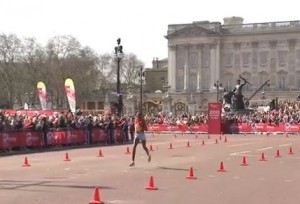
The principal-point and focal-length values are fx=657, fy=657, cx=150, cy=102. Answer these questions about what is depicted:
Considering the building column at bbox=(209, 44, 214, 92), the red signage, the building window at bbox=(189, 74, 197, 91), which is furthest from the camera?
the building window at bbox=(189, 74, 197, 91)

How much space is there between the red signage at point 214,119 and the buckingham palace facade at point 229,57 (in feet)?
278

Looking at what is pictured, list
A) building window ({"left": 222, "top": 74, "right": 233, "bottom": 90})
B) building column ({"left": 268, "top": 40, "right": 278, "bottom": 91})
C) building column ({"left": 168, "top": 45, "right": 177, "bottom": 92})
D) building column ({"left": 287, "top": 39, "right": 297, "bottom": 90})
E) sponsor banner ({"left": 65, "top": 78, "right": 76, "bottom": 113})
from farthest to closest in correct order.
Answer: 1. building column ({"left": 168, "top": 45, "right": 177, "bottom": 92})
2. building window ({"left": 222, "top": 74, "right": 233, "bottom": 90})
3. building column ({"left": 268, "top": 40, "right": 278, "bottom": 91})
4. building column ({"left": 287, "top": 39, "right": 297, "bottom": 90})
5. sponsor banner ({"left": 65, "top": 78, "right": 76, "bottom": 113})

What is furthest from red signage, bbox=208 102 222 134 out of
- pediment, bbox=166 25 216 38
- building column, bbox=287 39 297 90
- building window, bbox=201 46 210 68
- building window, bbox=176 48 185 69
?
building window, bbox=176 48 185 69

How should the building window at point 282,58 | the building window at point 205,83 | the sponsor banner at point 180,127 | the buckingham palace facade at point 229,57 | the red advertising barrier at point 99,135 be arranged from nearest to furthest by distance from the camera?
1. the red advertising barrier at point 99,135
2. the sponsor banner at point 180,127
3. the buckingham palace facade at point 229,57
4. the building window at point 282,58
5. the building window at point 205,83

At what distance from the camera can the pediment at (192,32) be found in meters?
154

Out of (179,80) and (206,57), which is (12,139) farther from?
(206,57)

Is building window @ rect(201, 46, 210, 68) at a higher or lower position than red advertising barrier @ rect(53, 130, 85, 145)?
higher

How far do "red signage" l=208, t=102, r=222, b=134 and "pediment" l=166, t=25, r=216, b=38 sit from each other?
9542 cm

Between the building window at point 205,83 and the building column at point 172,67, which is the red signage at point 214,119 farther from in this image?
the building column at point 172,67

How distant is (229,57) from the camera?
154m

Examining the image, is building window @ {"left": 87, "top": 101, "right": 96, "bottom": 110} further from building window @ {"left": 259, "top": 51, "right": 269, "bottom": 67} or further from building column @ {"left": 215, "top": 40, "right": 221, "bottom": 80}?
building window @ {"left": 259, "top": 51, "right": 269, "bottom": 67}

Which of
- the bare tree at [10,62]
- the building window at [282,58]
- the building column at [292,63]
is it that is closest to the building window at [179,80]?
the building window at [282,58]

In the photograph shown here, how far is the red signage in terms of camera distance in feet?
194

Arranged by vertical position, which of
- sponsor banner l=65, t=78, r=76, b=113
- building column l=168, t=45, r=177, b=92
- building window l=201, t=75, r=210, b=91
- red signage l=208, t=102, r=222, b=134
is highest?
building column l=168, t=45, r=177, b=92
